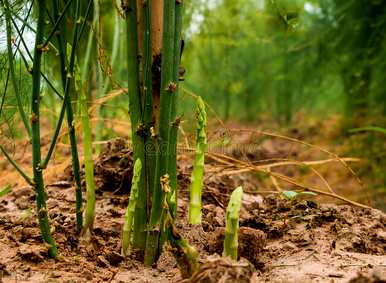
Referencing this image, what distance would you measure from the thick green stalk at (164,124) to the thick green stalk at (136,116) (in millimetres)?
54

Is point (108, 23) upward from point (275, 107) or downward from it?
upward

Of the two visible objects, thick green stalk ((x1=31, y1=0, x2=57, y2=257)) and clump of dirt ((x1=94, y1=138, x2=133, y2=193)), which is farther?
clump of dirt ((x1=94, y1=138, x2=133, y2=193))

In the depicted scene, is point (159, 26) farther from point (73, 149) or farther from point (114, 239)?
point (114, 239)

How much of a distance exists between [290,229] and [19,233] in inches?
29.9

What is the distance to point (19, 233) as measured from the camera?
4.74ft

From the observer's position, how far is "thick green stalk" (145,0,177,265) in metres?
1.27

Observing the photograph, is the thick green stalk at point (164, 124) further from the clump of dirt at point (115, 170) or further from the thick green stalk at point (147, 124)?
the clump of dirt at point (115, 170)

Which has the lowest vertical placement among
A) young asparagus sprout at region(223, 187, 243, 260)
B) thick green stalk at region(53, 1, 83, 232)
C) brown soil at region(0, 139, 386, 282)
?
brown soil at region(0, 139, 386, 282)

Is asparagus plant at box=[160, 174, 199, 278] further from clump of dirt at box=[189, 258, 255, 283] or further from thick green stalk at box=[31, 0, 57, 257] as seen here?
thick green stalk at box=[31, 0, 57, 257]

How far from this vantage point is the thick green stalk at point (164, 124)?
127 cm

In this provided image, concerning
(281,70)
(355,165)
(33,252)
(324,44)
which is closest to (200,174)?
(33,252)

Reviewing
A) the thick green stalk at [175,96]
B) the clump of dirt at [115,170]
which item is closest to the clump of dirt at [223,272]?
the thick green stalk at [175,96]

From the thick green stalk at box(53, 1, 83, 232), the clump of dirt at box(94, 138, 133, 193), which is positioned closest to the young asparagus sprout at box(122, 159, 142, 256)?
the thick green stalk at box(53, 1, 83, 232)

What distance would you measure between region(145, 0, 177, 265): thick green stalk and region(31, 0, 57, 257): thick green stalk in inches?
9.3
